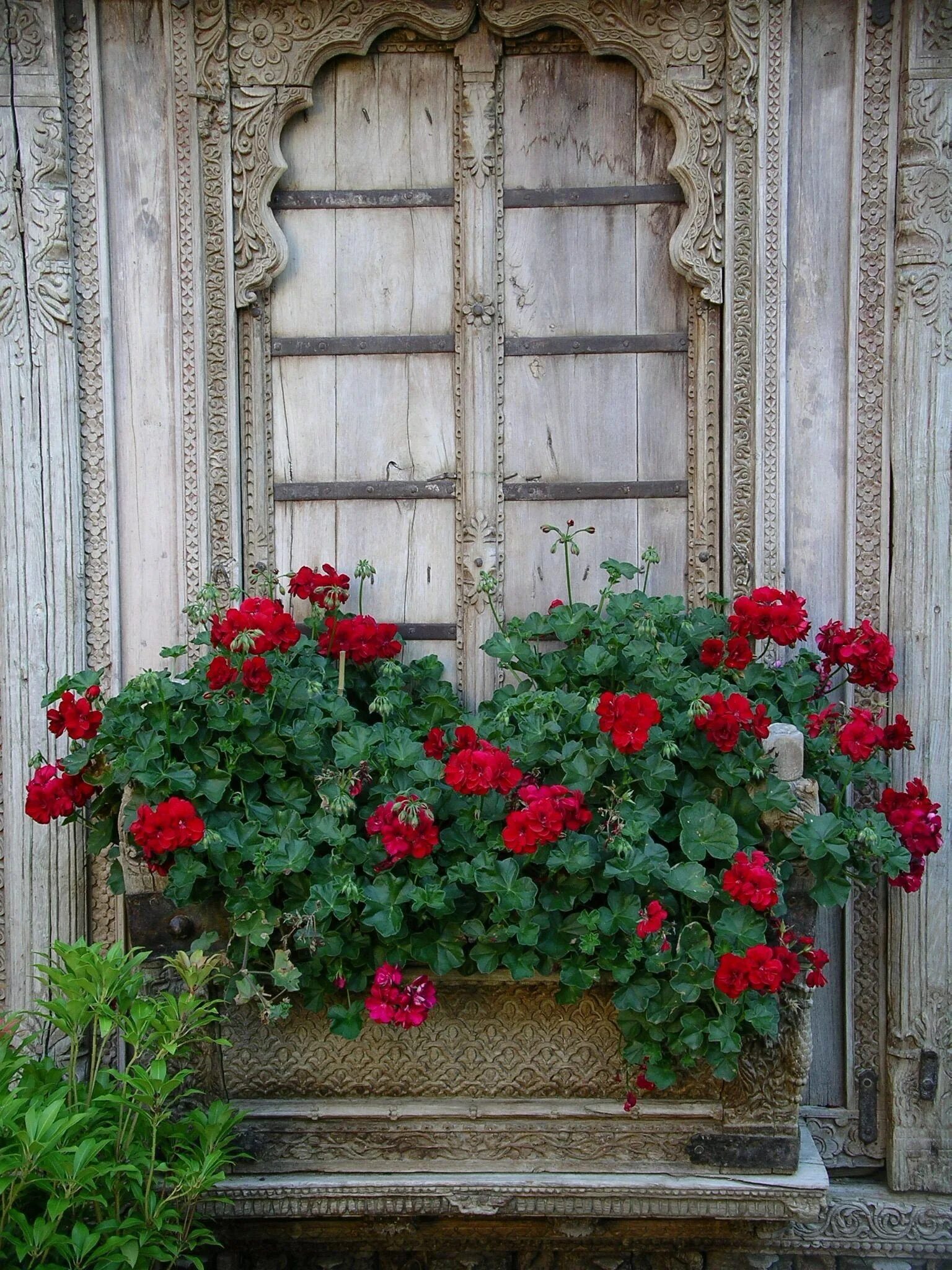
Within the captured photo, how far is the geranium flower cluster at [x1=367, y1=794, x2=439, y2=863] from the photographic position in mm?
2434

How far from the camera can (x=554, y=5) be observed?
298 cm

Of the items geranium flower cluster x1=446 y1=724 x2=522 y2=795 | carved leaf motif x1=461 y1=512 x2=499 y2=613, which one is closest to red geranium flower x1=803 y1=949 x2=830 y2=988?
geranium flower cluster x1=446 y1=724 x2=522 y2=795

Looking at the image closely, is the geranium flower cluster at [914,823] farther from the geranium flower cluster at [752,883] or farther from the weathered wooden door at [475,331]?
the weathered wooden door at [475,331]

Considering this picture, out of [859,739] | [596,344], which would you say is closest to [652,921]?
[859,739]

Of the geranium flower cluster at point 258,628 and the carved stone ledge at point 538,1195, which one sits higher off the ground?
the geranium flower cluster at point 258,628

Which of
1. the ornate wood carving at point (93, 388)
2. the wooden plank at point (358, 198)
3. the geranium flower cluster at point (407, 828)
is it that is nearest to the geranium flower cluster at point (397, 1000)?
the geranium flower cluster at point (407, 828)

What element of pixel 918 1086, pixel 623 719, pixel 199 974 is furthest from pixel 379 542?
pixel 918 1086

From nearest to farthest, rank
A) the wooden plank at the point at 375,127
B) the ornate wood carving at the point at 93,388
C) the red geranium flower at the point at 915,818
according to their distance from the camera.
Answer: the red geranium flower at the point at 915,818
the ornate wood carving at the point at 93,388
the wooden plank at the point at 375,127

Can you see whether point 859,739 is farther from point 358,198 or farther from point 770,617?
point 358,198

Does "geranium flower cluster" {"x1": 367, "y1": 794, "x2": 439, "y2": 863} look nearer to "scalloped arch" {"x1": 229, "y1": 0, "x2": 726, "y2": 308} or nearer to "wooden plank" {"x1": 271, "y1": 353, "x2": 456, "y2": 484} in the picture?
"wooden plank" {"x1": 271, "y1": 353, "x2": 456, "y2": 484}

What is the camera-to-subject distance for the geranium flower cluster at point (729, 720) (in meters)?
2.49

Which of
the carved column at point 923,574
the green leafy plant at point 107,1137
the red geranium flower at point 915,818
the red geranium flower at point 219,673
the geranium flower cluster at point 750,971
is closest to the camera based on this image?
the green leafy plant at point 107,1137

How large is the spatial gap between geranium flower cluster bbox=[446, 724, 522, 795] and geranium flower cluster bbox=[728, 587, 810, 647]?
0.64 metres

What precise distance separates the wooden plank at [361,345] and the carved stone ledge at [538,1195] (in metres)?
1.92
